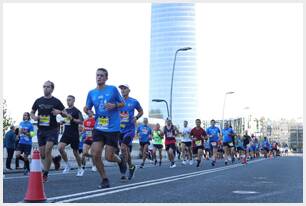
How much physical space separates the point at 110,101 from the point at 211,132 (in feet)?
45.2

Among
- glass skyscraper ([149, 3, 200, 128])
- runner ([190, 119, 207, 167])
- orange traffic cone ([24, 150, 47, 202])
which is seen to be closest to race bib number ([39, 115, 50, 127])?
orange traffic cone ([24, 150, 47, 202])

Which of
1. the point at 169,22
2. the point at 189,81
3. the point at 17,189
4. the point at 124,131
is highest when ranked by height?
the point at 169,22

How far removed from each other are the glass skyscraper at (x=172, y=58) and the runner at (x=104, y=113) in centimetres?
17678

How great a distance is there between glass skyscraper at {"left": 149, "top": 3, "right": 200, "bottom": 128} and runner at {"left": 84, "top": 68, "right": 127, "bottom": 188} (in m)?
177

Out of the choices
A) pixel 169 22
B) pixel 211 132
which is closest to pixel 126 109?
pixel 211 132

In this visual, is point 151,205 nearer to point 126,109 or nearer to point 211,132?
point 126,109

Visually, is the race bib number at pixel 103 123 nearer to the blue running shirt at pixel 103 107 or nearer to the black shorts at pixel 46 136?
the blue running shirt at pixel 103 107

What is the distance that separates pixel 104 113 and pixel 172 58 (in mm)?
180837

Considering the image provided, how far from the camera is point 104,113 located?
27.4 feet

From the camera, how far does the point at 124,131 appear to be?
11.5m

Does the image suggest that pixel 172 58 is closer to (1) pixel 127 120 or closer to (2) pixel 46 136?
(1) pixel 127 120

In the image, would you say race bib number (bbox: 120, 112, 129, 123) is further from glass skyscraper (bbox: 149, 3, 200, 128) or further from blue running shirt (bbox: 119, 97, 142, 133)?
glass skyscraper (bbox: 149, 3, 200, 128)

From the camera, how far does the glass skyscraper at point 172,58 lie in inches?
7259

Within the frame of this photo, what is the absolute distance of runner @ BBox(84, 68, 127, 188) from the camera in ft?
27.1
